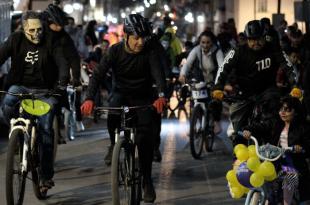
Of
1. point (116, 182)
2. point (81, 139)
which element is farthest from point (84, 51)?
point (116, 182)

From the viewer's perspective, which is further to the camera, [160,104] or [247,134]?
→ [160,104]

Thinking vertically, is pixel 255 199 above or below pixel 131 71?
below

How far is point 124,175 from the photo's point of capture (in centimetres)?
886

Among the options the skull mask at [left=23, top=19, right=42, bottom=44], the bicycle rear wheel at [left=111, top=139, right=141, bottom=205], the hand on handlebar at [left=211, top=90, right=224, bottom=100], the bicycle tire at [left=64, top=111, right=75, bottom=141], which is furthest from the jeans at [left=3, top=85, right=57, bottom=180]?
the bicycle tire at [left=64, top=111, right=75, bottom=141]

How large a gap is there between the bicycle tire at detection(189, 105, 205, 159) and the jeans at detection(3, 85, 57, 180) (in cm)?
411

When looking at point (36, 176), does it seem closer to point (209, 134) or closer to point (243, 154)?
point (243, 154)

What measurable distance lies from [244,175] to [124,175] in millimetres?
1498

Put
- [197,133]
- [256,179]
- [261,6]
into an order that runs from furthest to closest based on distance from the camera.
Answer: [261,6], [197,133], [256,179]

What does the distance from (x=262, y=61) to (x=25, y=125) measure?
9.68ft

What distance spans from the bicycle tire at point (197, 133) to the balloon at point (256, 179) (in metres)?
6.14

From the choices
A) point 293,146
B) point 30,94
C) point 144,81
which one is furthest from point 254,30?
point 30,94

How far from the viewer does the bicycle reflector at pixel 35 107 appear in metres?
9.44

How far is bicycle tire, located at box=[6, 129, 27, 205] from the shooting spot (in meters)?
9.00

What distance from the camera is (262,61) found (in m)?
10.8
